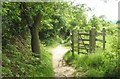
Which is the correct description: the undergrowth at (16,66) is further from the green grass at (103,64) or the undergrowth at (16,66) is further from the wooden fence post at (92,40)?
the wooden fence post at (92,40)

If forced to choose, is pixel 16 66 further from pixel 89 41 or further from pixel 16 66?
pixel 89 41

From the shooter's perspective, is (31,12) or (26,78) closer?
(26,78)

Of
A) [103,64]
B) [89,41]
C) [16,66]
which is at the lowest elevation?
[103,64]

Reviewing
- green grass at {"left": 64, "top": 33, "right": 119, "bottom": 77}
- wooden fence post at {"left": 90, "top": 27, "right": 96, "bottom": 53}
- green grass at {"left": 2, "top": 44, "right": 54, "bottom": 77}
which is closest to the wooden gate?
wooden fence post at {"left": 90, "top": 27, "right": 96, "bottom": 53}

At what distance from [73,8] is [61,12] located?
1.93 ft

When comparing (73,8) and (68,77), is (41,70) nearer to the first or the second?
(68,77)

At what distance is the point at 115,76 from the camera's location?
335 inches

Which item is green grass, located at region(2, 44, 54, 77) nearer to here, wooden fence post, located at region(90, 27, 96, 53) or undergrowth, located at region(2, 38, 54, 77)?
undergrowth, located at region(2, 38, 54, 77)

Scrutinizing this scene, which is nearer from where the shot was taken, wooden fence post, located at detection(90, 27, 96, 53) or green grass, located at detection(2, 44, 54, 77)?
green grass, located at detection(2, 44, 54, 77)

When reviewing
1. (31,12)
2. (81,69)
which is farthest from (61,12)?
(81,69)

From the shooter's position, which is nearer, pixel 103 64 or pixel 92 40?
pixel 103 64

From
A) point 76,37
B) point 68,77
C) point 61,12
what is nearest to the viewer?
point 68,77

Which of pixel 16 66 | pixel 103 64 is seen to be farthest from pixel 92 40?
pixel 16 66

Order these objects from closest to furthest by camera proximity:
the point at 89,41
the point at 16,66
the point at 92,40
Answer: the point at 16,66 < the point at 92,40 < the point at 89,41
